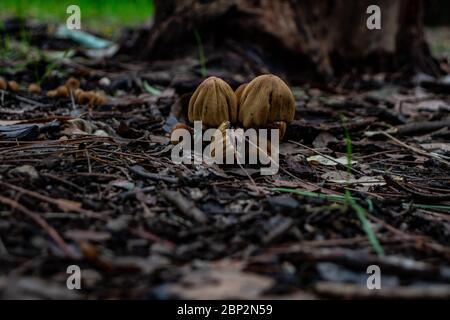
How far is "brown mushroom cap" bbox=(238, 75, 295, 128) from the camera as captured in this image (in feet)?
8.10

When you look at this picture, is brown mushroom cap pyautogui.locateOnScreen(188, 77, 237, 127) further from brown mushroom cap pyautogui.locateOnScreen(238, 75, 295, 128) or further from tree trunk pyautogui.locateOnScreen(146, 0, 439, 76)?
tree trunk pyautogui.locateOnScreen(146, 0, 439, 76)

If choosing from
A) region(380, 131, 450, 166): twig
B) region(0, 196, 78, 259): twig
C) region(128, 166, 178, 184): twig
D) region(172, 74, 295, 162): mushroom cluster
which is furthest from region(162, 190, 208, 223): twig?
region(380, 131, 450, 166): twig

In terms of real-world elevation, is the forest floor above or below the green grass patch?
below

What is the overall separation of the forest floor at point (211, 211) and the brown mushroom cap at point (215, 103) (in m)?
0.26

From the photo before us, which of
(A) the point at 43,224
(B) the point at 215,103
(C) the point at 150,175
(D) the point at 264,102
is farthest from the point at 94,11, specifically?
(A) the point at 43,224

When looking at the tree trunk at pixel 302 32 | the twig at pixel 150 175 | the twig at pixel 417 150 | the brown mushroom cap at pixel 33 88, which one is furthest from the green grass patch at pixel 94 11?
the twig at pixel 150 175

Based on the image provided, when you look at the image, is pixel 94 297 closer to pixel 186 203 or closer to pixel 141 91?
pixel 186 203

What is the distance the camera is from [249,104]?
2500mm

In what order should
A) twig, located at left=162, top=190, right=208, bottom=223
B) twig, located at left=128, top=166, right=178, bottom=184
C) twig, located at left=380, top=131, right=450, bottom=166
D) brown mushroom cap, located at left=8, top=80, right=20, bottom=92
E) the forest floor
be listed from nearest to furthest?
1. the forest floor
2. twig, located at left=162, top=190, right=208, bottom=223
3. twig, located at left=128, top=166, right=178, bottom=184
4. twig, located at left=380, top=131, right=450, bottom=166
5. brown mushroom cap, located at left=8, top=80, right=20, bottom=92

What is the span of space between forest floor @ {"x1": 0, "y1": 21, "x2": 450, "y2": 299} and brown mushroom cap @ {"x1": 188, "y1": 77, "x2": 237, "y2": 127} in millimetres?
262

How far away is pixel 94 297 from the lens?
1343 mm

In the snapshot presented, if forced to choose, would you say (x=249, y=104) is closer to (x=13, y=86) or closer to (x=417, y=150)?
(x=417, y=150)

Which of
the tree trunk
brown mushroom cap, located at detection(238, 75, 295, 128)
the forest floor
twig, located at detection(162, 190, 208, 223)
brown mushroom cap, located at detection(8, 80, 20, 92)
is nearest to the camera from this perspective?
the forest floor

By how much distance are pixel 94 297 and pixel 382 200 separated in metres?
1.14
